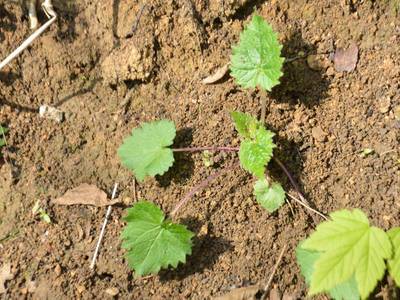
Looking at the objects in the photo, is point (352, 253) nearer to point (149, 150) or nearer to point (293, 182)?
point (293, 182)

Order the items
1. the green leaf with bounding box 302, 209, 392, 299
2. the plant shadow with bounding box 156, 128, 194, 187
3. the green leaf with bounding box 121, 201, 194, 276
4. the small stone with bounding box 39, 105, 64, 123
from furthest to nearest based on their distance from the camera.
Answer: the small stone with bounding box 39, 105, 64, 123
the plant shadow with bounding box 156, 128, 194, 187
the green leaf with bounding box 121, 201, 194, 276
the green leaf with bounding box 302, 209, 392, 299

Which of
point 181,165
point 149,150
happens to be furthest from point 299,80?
point 149,150

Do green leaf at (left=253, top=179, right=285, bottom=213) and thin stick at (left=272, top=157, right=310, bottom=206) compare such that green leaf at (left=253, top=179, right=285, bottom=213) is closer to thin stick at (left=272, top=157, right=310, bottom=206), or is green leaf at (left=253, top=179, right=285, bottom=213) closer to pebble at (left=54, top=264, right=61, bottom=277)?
thin stick at (left=272, top=157, right=310, bottom=206)

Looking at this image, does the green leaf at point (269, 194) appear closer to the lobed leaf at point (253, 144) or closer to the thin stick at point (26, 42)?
the lobed leaf at point (253, 144)

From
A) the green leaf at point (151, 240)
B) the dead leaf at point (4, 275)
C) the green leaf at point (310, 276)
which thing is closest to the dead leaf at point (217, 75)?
the green leaf at point (151, 240)

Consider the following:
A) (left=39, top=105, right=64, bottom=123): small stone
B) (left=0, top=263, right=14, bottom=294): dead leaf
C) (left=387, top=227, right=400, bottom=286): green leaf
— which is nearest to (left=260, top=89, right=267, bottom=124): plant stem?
(left=387, top=227, right=400, bottom=286): green leaf

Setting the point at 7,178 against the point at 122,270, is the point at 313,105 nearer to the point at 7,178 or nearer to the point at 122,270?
the point at 122,270
